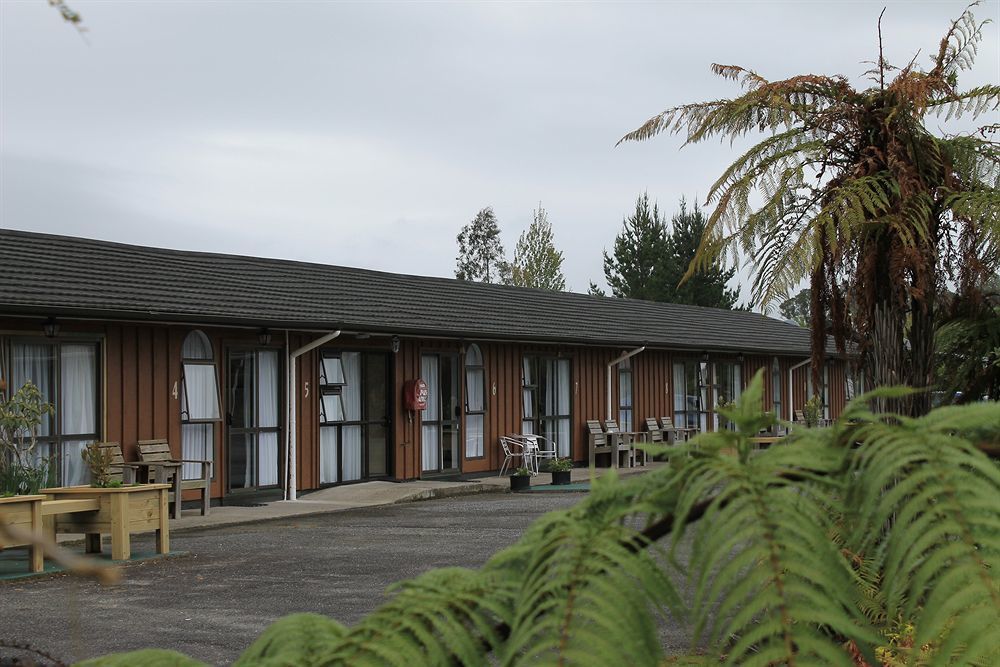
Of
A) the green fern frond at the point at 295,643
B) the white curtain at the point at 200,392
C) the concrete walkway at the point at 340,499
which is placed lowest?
the concrete walkway at the point at 340,499

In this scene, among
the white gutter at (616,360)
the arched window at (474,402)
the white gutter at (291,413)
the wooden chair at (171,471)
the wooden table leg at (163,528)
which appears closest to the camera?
the wooden table leg at (163,528)

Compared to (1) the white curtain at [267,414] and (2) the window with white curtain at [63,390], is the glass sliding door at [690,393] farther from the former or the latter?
(2) the window with white curtain at [63,390]

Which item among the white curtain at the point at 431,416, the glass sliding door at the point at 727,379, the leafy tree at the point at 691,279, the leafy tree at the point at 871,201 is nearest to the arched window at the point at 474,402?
the white curtain at the point at 431,416

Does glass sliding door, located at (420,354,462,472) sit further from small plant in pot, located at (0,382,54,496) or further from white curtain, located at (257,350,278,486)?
small plant in pot, located at (0,382,54,496)

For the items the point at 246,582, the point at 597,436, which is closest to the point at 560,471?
the point at 597,436

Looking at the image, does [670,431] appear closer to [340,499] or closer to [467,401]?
[467,401]

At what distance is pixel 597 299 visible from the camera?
1238 inches

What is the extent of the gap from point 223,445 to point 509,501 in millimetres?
4635

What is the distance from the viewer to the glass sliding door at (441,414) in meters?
21.8

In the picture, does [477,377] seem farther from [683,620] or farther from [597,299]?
[683,620]

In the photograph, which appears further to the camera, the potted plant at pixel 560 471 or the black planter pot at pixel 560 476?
the black planter pot at pixel 560 476

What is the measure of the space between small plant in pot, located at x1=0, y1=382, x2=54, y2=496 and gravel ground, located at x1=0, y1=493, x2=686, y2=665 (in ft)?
4.91

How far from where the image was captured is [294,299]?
65.3 ft

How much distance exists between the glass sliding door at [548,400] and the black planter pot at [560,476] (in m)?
2.69
